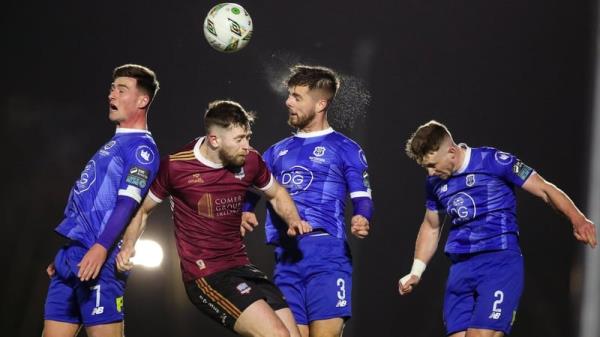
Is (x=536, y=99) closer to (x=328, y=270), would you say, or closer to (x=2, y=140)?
(x=328, y=270)

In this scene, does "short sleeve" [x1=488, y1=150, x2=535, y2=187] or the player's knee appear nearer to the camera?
the player's knee

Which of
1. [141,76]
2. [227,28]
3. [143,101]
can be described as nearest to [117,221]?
[143,101]

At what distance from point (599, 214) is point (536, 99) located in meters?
0.92

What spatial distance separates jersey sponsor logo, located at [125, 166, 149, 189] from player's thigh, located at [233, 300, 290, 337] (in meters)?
0.69

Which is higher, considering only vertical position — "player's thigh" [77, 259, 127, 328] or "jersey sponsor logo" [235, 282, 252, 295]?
"jersey sponsor logo" [235, 282, 252, 295]

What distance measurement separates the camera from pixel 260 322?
3250mm

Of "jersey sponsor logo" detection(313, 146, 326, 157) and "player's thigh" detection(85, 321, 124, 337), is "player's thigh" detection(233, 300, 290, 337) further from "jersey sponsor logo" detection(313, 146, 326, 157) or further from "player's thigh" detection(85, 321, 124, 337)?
"jersey sponsor logo" detection(313, 146, 326, 157)

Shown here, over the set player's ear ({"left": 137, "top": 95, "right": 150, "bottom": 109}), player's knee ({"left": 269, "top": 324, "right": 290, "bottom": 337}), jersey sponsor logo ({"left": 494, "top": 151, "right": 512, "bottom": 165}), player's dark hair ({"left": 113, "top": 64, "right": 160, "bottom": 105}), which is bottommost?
player's knee ({"left": 269, "top": 324, "right": 290, "bottom": 337})

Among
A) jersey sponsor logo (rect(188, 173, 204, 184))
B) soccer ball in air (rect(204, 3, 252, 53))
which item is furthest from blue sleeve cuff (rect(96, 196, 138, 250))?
soccer ball in air (rect(204, 3, 252, 53))

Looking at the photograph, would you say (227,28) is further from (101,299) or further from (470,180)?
(101,299)

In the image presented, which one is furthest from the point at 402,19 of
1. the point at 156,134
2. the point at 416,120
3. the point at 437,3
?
the point at 156,134

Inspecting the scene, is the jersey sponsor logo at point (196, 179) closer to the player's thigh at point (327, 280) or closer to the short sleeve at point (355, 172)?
the player's thigh at point (327, 280)

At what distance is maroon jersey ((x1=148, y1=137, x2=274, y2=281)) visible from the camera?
349 centimetres

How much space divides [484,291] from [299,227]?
0.99m
